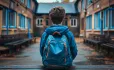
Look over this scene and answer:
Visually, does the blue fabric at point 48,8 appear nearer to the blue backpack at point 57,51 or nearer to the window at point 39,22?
the window at point 39,22

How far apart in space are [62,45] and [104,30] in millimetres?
16384

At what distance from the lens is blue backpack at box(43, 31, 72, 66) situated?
12.0 feet

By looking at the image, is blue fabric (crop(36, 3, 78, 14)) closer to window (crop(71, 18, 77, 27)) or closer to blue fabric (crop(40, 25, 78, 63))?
window (crop(71, 18, 77, 27))

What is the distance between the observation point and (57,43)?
12.1ft

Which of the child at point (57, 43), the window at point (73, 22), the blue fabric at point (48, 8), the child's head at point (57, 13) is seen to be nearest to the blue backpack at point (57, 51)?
the child at point (57, 43)

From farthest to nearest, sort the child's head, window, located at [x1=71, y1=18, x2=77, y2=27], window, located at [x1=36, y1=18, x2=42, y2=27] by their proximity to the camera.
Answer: window, located at [x1=36, y1=18, x2=42, y2=27] → window, located at [x1=71, y1=18, x2=77, y2=27] → the child's head

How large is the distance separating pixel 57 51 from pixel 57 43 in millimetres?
111

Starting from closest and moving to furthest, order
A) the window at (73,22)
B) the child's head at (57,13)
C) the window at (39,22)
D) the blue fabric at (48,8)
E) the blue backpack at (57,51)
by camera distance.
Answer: the blue backpack at (57,51), the child's head at (57,13), the window at (73,22), the blue fabric at (48,8), the window at (39,22)

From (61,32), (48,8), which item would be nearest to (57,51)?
(61,32)

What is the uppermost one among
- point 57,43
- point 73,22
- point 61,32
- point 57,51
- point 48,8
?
point 48,8

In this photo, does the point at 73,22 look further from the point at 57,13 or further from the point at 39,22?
the point at 57,13

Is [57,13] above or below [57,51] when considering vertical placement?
above

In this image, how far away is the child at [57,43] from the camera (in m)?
3.66

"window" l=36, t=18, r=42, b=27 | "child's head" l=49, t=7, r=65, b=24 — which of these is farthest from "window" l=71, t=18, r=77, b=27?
"child's head" l=49, t=7, r=65, b=24
